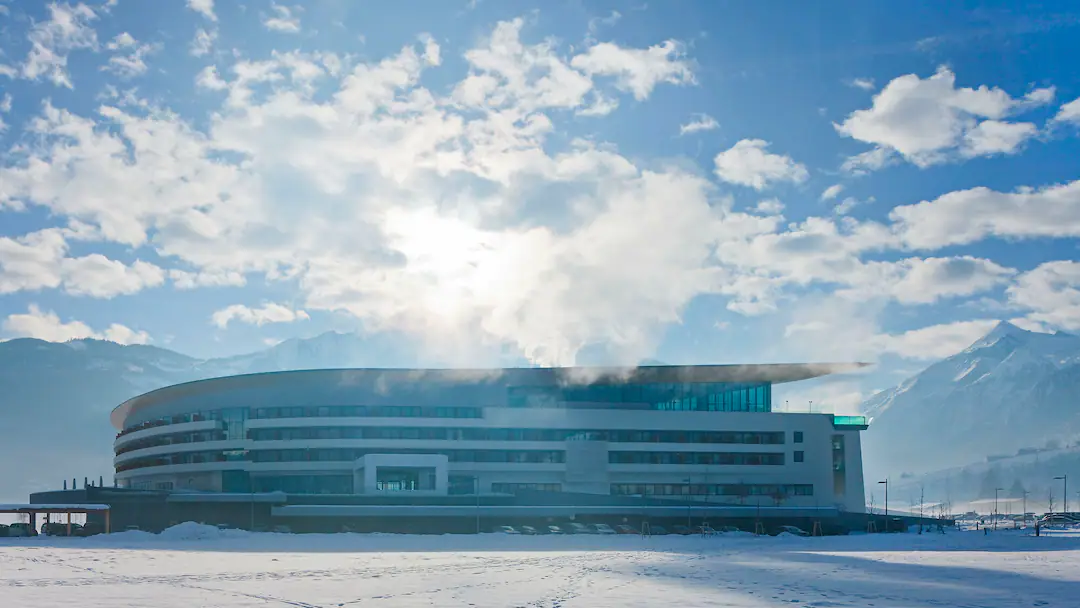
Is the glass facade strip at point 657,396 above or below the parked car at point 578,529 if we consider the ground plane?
above

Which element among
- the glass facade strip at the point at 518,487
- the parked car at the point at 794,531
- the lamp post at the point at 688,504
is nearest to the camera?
the parked car at the point at 794,531

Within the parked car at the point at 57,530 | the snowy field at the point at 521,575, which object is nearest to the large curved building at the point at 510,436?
the parked car at the point at 57,530

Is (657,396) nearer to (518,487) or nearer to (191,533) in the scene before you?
(518,487)

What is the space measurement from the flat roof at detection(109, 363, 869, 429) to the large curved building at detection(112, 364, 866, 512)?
0.16 m

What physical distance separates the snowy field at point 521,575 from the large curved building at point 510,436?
35967 millimetres

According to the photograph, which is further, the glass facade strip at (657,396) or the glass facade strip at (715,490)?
the glass facade strip at (657,396)

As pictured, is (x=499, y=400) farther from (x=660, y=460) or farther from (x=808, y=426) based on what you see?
(x=808, y=426)

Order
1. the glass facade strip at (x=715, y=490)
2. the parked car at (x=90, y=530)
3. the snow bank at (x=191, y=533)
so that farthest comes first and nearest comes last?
the glass facade strip at (x=715, y=490)
the parked car at (x=90, y=530)
the snow bank at (x=191, y=533)

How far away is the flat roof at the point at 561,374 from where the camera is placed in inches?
4181

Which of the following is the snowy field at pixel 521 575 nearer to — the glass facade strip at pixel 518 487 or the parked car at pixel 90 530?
the parked car at pixel 90 530

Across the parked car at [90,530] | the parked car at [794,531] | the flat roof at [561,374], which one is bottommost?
the parked car at [794,531]

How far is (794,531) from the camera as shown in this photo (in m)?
98.3

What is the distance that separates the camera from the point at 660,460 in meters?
110

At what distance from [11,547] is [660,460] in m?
65.0
